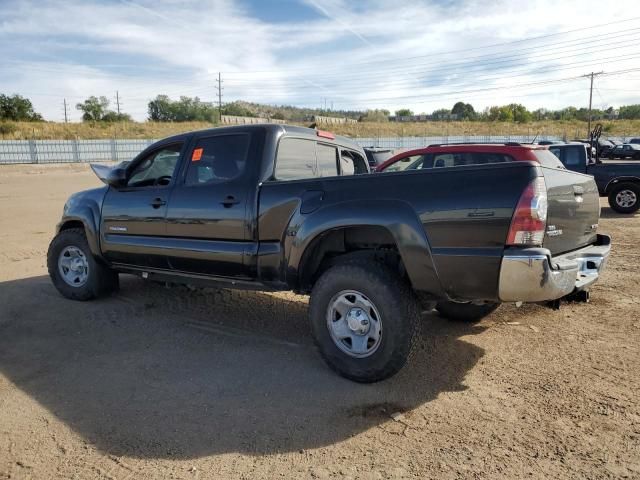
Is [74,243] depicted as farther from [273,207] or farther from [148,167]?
[273,207]

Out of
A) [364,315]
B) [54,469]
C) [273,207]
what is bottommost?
[54,469]

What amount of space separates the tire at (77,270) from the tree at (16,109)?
226 feet

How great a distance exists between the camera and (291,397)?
3.61 m

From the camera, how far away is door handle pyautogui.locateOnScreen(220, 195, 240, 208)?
444 centimetres

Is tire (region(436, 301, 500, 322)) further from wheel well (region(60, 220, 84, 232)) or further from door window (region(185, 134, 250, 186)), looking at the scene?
wheel well (region(60, 220, 84, 232))

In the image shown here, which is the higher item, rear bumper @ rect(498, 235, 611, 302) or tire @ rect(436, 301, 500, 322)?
rear bumper @ rect(498, 235, 611, 302)

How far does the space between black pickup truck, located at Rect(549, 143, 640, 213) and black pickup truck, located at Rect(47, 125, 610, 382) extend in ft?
31.9

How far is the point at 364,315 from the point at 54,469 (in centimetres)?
214

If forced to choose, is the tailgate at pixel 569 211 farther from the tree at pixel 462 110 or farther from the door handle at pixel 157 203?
the tree at pixel 462 110

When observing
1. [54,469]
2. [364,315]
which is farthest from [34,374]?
[364,315]

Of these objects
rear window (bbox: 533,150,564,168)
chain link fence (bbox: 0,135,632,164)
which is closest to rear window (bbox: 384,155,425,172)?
rear window (bbox: 533,150,564,168)

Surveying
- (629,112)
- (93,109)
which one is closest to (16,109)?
(93,109)

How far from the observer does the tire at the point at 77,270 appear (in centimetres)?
579

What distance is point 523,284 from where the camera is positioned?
10.6 ft
